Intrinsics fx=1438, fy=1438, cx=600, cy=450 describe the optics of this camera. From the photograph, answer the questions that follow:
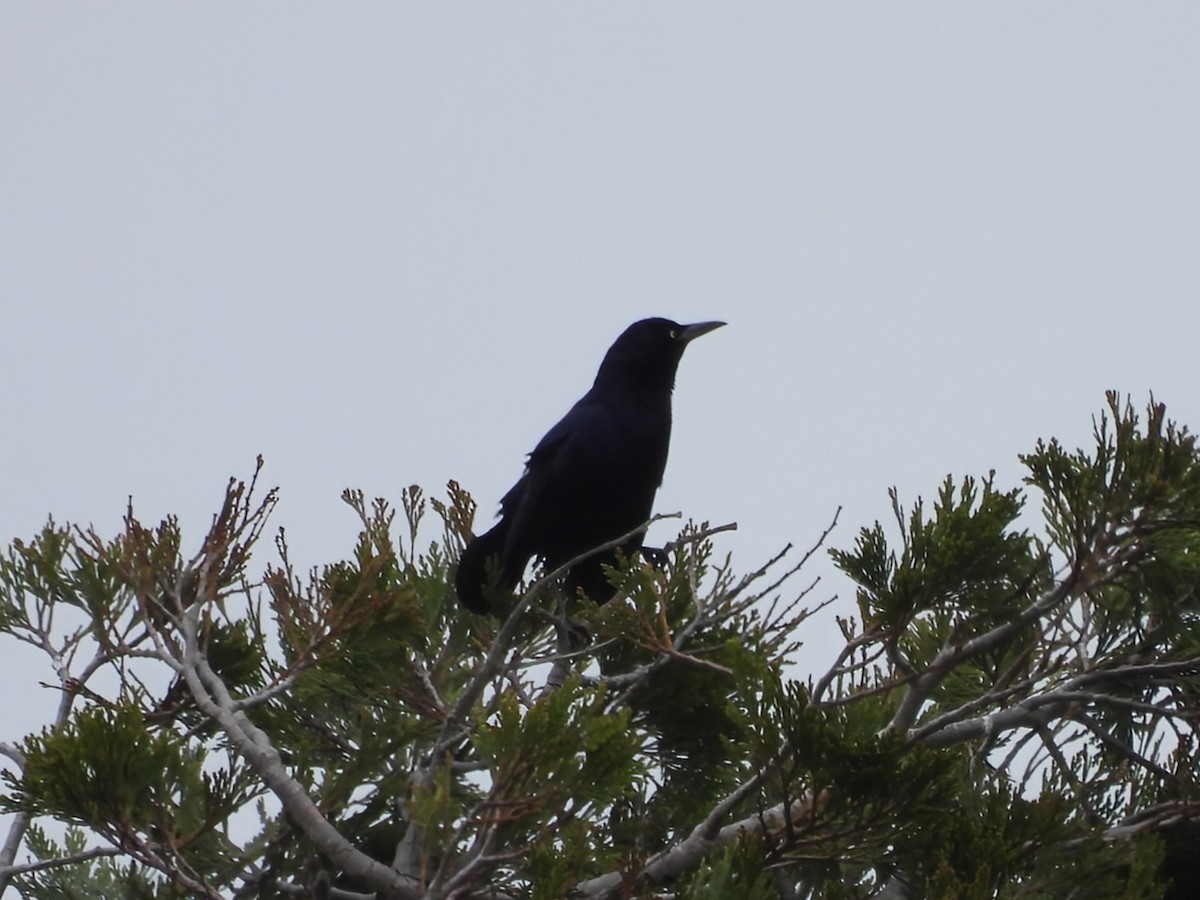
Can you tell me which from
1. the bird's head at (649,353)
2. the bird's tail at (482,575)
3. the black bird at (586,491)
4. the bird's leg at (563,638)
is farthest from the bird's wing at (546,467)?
the bird's leg at (563,638)

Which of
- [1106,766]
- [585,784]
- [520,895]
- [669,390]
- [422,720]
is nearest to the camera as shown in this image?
[585,784]

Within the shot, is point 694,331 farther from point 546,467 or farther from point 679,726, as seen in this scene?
point 679,726

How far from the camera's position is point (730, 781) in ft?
13.8

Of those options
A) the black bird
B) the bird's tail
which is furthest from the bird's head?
the bird's tail

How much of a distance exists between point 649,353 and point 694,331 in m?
0.33

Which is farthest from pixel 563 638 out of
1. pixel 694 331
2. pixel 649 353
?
pixel 694 331

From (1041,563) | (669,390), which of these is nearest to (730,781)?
(1041,563)

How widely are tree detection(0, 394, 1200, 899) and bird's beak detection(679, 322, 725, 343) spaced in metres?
2.42

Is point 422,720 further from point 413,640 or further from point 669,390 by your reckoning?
point 669,390

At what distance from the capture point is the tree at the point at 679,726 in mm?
3021

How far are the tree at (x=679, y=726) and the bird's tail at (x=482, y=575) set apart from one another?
35 centimetres

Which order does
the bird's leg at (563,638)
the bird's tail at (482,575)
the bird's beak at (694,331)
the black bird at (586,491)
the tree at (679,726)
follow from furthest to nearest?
the bird's beak at (694,331), the black bird at (586,491), the bird's tail at (482,575), the bird's leg at (563,638), the tree at (679,726)

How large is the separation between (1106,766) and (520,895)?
171 centimetres

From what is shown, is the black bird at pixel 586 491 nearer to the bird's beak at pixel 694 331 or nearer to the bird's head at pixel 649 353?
the bird's head at pixel 649 353
